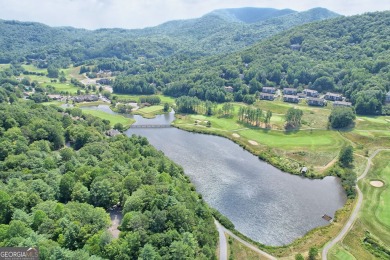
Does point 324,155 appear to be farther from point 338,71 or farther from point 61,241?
point 338,71

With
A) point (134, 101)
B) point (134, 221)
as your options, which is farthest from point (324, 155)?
point (134, 101)

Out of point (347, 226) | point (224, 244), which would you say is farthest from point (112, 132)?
point (347, 226)

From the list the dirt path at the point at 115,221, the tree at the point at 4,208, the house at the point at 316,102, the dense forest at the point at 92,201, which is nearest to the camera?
the dense forest at the point at 92,201

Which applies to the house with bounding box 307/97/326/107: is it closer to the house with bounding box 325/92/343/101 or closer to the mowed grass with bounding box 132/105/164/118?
the house with bounding box 325/92/343/101

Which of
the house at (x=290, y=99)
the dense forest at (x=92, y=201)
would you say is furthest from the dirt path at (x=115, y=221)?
the house at (x=290, y=99)

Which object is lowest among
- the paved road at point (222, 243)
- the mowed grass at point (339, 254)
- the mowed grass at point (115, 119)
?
the mowed grass at point (339, 254)

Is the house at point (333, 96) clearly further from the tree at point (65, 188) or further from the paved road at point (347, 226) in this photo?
the tree at point (65, 188)

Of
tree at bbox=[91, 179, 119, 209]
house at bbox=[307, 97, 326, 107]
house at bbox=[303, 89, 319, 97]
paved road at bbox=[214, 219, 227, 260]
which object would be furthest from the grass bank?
tree at bbox=[91, 179, 119, 209]

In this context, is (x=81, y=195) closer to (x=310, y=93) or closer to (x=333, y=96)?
(x=333, y=96)
